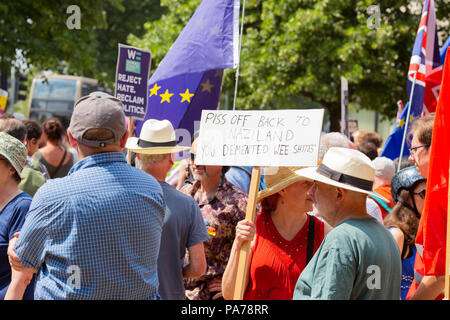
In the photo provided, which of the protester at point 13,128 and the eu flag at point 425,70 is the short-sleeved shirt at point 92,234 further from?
the eu flag at point 425,70

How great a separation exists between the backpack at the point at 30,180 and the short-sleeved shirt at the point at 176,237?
1.95 metres

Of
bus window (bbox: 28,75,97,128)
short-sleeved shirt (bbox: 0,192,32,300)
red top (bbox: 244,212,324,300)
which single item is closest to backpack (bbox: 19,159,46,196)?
short-sleeved shirt (bbox: 0,192,32,300)

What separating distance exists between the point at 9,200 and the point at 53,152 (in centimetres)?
473

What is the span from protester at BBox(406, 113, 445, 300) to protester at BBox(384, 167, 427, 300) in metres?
0.30

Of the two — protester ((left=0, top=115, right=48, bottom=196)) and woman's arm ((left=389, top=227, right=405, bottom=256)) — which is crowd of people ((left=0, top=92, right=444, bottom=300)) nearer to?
woman's arm ((left=389, top=227, right=405, bottom=256))

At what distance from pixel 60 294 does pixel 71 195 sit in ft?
1.41

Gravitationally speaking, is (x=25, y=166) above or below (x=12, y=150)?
below

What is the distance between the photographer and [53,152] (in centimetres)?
828

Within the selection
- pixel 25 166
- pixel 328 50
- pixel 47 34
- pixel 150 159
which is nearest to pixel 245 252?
pixel 150 159

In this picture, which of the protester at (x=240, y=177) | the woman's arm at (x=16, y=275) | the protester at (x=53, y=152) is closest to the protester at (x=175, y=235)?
the woman's arm at (x=16, y=275)

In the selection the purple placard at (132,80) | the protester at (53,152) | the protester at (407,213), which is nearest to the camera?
the protester at (407,213)

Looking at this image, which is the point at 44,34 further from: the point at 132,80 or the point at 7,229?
the point at 7,229

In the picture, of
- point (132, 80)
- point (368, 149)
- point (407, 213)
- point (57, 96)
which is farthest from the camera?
point (57, 96)

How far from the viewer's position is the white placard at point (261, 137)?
3.47 meters
